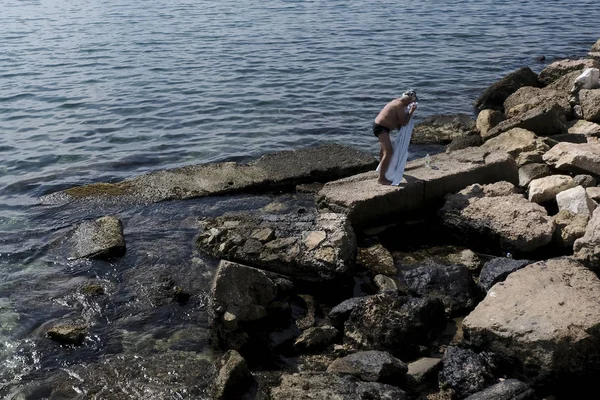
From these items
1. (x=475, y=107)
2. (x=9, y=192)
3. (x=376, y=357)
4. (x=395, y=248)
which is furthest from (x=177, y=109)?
(x=376, y=357)

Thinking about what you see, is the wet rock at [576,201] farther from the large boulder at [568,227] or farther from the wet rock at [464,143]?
the wet rock at [464,143]

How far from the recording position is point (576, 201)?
881 cm

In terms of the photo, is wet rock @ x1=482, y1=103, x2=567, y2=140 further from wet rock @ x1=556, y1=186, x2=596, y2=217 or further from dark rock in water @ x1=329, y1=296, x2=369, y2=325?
dark rock in water @ x1=329, y1=296, x2=369, y2=325

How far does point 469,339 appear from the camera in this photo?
6578mm

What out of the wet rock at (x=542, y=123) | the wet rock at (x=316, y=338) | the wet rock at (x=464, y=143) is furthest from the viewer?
the wet rock at (x=464, y=143)

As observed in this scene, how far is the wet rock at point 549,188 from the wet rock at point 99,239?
250 inches

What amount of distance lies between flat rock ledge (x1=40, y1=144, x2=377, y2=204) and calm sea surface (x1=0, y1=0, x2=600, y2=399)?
17.6 inches

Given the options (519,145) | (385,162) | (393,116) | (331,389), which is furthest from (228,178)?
(331,389)

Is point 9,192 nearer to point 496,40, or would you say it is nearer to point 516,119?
point 516,119

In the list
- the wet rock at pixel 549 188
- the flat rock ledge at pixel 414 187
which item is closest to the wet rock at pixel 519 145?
the flat rock ledge at pixel 414 187

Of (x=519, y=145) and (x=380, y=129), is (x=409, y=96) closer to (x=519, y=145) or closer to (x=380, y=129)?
(x=380, y=129)

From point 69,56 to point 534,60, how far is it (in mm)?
16774

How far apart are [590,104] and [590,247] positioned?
6.54 metres

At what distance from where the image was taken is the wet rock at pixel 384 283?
26.2ft
